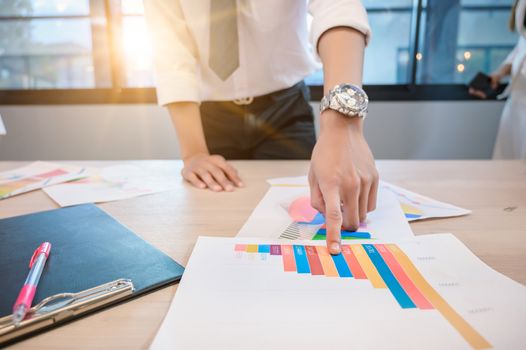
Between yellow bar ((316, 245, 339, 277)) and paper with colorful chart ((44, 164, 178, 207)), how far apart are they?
408mm

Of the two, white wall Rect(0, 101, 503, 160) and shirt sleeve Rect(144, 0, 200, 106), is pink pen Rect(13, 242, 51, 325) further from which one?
white wall Rect(0, 101, 503, 160)

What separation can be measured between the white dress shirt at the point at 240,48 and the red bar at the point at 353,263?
1.97 feet

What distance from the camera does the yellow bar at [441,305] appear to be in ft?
0.92

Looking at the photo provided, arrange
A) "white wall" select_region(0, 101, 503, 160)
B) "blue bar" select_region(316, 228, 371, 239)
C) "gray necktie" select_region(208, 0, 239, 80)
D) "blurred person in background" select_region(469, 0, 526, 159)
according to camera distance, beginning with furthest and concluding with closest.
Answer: "white wall" select_region(0, 101, 503, 160), "blurred person in background" select_region(469, 0, 526, 159), "gray necktie" select_region(208, 0, 239, 80), "blue bar" select_region(316, 228, 371, 239)

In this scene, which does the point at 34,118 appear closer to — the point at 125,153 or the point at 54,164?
the point at 125,153

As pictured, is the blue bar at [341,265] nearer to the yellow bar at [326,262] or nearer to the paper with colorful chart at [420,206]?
the yellow bar at [326,262]

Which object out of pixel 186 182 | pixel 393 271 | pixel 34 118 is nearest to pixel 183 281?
pixel 393 271

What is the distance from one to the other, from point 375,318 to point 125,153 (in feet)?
7.57

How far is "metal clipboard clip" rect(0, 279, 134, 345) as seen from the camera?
0.30m

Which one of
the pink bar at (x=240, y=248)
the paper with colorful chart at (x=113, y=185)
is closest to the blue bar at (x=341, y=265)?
the pink bar at (x=240, y=248)

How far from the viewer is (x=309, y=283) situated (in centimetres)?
37

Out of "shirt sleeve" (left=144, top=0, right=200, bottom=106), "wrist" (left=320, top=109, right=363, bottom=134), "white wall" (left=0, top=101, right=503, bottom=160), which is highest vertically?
"shirt sleeve" (left=144, top=0, right=200, bottom=106)

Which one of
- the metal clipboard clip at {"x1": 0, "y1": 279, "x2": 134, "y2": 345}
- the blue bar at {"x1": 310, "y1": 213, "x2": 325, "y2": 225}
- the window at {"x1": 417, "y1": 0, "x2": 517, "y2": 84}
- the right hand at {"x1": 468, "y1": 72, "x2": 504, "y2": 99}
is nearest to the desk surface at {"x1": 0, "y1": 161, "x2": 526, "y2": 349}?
the metal clipboard clip at {"x1": 0, "y1": 279, "x2": 134, "y2": 345}

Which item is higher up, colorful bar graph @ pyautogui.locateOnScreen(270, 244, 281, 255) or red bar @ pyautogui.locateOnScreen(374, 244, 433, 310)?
colorful bar graph @ pyautogui.locateOnScreen(270, 244, 281, 255)
